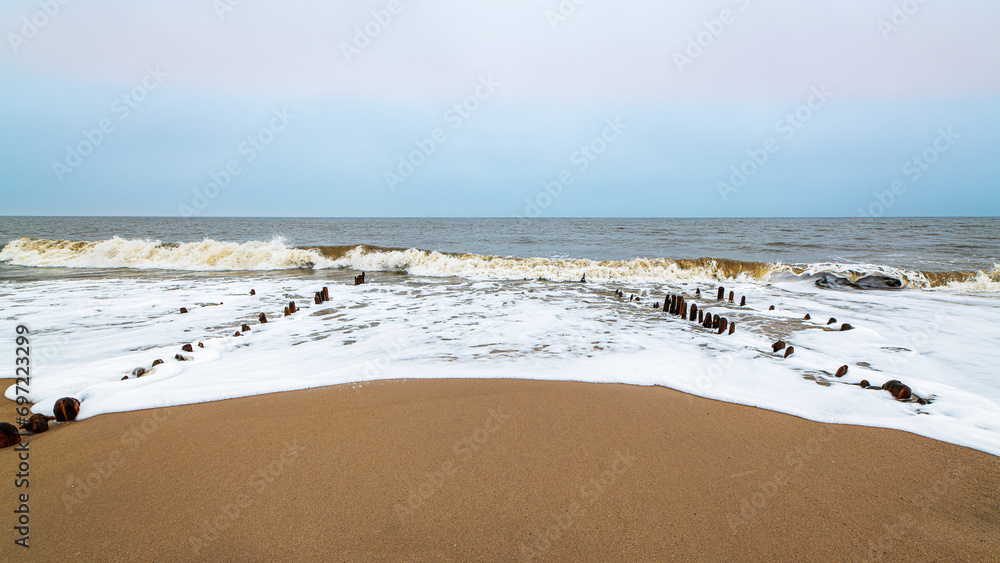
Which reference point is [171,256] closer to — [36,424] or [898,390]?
[36,424]

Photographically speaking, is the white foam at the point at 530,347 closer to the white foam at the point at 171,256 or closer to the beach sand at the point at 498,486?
the beach sand at the point at 498,486

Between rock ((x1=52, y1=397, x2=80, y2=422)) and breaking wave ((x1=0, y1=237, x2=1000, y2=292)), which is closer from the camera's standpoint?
rock ((x1=52, y1=397, x2=80, y2=422))

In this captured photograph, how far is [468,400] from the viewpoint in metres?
3.45

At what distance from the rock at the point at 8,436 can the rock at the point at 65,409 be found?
12.0 inches

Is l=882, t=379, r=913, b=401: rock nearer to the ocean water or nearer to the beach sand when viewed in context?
the ocean water

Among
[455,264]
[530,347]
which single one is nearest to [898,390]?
[530,347]

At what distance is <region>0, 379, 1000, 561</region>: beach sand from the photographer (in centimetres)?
190

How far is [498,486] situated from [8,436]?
3.07 m

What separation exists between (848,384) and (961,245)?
25892 millimetres

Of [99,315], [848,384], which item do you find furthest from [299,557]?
[99,315]

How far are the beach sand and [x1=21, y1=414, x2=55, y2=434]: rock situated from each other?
0.10 metres

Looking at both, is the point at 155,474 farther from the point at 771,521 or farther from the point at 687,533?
the point at 771,521

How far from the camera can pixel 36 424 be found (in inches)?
116

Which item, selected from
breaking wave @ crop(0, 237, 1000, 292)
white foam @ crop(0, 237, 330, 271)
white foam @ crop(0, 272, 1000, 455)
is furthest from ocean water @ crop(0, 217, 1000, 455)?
white foam @ crop(0, 237, 330, 271)
